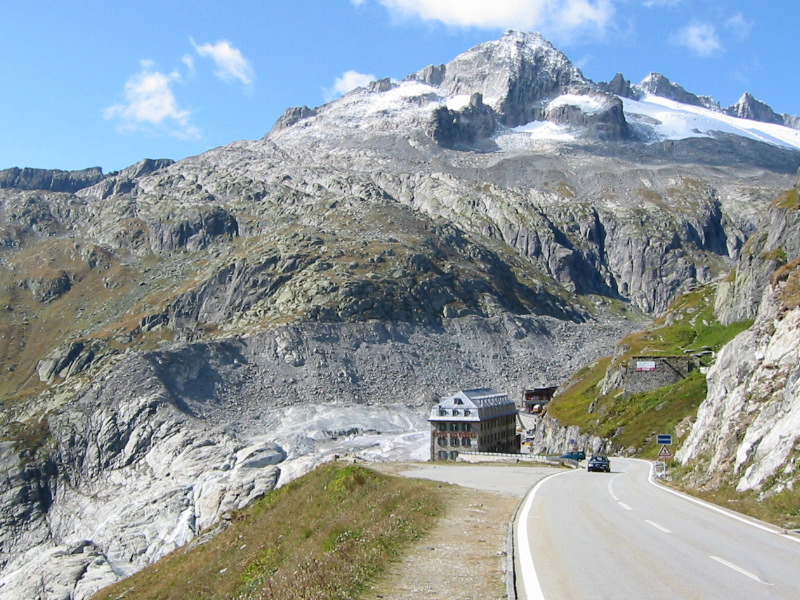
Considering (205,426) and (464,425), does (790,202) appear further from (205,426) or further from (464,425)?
(205,426)

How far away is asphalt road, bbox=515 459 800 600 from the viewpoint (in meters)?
13.7

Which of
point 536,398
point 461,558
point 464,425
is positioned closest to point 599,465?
point 461,558

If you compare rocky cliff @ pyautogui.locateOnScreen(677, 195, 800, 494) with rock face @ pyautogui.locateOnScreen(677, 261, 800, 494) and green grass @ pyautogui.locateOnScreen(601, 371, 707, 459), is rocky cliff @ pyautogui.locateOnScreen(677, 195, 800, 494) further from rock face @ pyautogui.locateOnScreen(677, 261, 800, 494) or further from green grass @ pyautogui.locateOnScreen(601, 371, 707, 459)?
green grass @ pyautogui.locateOnScreen(601, 371, 707, 459)

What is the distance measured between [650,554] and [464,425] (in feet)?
277

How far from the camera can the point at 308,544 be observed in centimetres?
2411

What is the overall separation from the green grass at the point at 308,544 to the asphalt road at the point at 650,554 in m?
3.81

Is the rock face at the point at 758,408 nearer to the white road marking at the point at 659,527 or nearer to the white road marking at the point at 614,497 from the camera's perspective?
the white road marking at the point at 614,497

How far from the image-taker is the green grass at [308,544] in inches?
660

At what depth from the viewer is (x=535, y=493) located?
33.3m

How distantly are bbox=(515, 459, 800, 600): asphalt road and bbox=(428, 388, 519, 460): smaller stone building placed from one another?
240ft

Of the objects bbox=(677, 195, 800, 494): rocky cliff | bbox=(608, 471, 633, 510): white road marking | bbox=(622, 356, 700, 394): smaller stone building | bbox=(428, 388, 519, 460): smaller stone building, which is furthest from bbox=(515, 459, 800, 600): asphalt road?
bbox=(428, 388, 519, 460): smaller stone building

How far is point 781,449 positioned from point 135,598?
95.9ft

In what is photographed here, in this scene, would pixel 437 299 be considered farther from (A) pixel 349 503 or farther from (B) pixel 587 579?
(B) pixel 587 579

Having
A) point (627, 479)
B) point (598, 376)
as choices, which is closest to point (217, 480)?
point (598, 376)
